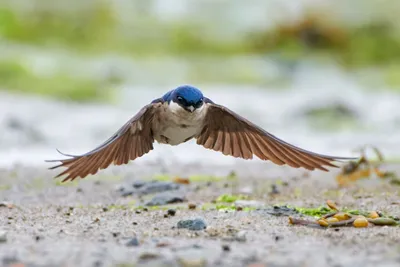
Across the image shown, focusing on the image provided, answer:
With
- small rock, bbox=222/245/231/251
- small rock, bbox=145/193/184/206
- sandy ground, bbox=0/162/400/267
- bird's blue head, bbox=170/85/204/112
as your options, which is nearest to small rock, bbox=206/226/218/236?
sandy ground, bbox=0/162/400/267

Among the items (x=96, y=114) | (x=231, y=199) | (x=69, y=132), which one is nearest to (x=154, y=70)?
(x=96, y=114)

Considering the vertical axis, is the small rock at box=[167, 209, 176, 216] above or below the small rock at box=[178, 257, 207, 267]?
above

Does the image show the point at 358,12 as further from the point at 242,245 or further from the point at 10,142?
the point at 242,245

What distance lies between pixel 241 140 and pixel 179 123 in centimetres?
45

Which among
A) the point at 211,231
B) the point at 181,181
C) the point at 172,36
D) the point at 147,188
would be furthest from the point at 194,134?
the point at 172,36

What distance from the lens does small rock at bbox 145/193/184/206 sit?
20.3 feet

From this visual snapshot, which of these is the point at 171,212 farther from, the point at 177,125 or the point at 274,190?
the point at 274,190

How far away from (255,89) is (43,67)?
4.44 meters

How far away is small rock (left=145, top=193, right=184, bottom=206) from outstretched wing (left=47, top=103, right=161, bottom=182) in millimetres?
496

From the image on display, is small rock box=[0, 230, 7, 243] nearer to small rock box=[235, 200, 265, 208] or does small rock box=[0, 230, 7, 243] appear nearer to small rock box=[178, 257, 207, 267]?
small rock box=[178, 257, 207, 267]

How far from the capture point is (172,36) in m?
20.6

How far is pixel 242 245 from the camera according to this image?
419 centimetres

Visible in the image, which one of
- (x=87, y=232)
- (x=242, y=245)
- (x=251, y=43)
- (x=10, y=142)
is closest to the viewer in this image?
(x=242, y=245)

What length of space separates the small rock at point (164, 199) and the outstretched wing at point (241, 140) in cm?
44
